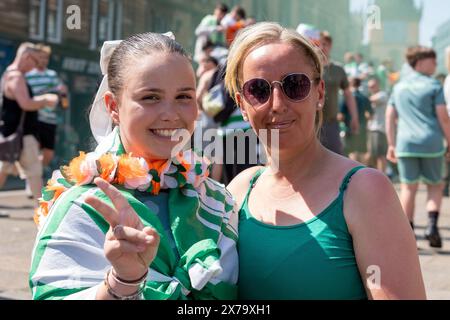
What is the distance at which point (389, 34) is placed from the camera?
6925 centimetres

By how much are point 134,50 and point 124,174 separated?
37 cm

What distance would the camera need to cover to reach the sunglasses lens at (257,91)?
8.17ft

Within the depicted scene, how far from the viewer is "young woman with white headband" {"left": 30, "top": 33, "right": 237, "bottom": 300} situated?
79.0 inches

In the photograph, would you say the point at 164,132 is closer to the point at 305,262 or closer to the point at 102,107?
the point at 102,107

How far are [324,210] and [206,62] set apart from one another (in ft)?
21.1

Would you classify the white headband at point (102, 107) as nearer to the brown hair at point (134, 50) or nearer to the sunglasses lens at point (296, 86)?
the brown hair at point (134, 50)

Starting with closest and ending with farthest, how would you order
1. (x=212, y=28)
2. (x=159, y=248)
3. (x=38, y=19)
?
(x=159, y=248) → (x=212, y=28) → (x=38, y=19)

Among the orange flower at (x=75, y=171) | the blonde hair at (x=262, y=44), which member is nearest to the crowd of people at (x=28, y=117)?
the blonde hair at (x=262, y=44)

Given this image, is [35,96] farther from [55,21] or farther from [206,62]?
[55,21]

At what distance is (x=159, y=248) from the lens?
2.12 metres

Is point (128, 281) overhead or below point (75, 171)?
below

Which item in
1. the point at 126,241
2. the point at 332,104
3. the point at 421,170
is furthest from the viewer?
the point at 421,170

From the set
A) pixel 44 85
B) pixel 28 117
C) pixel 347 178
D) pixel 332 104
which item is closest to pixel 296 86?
pixel 347 178

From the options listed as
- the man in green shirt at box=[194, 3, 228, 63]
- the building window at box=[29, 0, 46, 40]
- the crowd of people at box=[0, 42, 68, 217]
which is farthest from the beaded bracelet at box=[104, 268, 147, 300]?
the building window at box=[29, 0, 46, 40]
